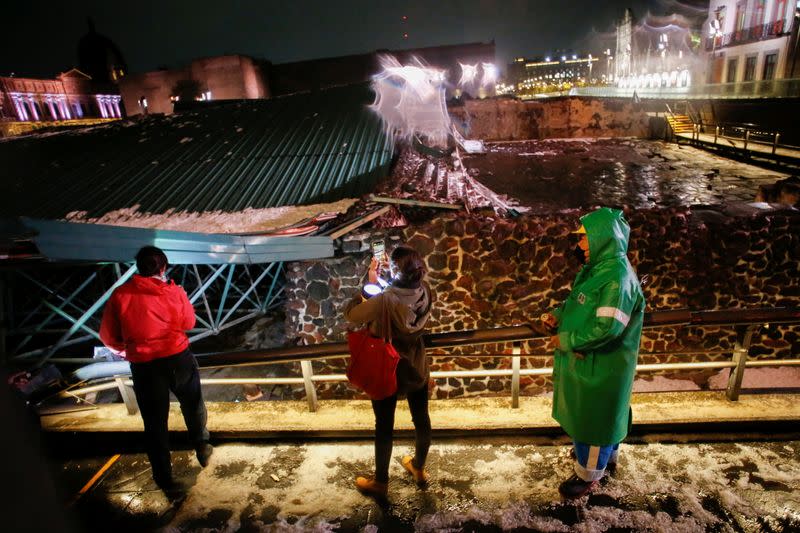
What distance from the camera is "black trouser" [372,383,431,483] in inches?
100

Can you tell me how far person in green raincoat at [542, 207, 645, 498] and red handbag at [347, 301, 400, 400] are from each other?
3.53 ft

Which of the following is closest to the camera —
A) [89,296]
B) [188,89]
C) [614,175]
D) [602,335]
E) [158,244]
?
[602,335]

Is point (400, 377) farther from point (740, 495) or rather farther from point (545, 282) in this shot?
point (545, 282)

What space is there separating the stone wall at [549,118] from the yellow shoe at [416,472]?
20.2 meters

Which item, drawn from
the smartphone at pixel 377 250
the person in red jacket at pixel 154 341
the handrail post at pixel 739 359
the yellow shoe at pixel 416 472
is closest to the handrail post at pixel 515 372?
the yellow shoe at pixel 416 472

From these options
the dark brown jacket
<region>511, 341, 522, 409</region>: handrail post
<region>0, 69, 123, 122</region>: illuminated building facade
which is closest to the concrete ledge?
<region>511, 341, 522, 409</region>: handrail post

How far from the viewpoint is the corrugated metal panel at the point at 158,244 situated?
14.9 ft

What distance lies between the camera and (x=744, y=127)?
16.1 m

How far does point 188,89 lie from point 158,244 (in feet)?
119

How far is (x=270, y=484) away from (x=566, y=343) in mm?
2296

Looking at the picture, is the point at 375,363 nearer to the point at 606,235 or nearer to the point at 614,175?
the point at 606,235

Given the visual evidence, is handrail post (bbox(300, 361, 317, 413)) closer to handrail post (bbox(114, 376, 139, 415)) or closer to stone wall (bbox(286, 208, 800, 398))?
handrail post (bbox(114, 376, 139, 415))

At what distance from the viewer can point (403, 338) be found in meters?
2.46

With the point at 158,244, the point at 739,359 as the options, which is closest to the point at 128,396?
the point at 158,244
